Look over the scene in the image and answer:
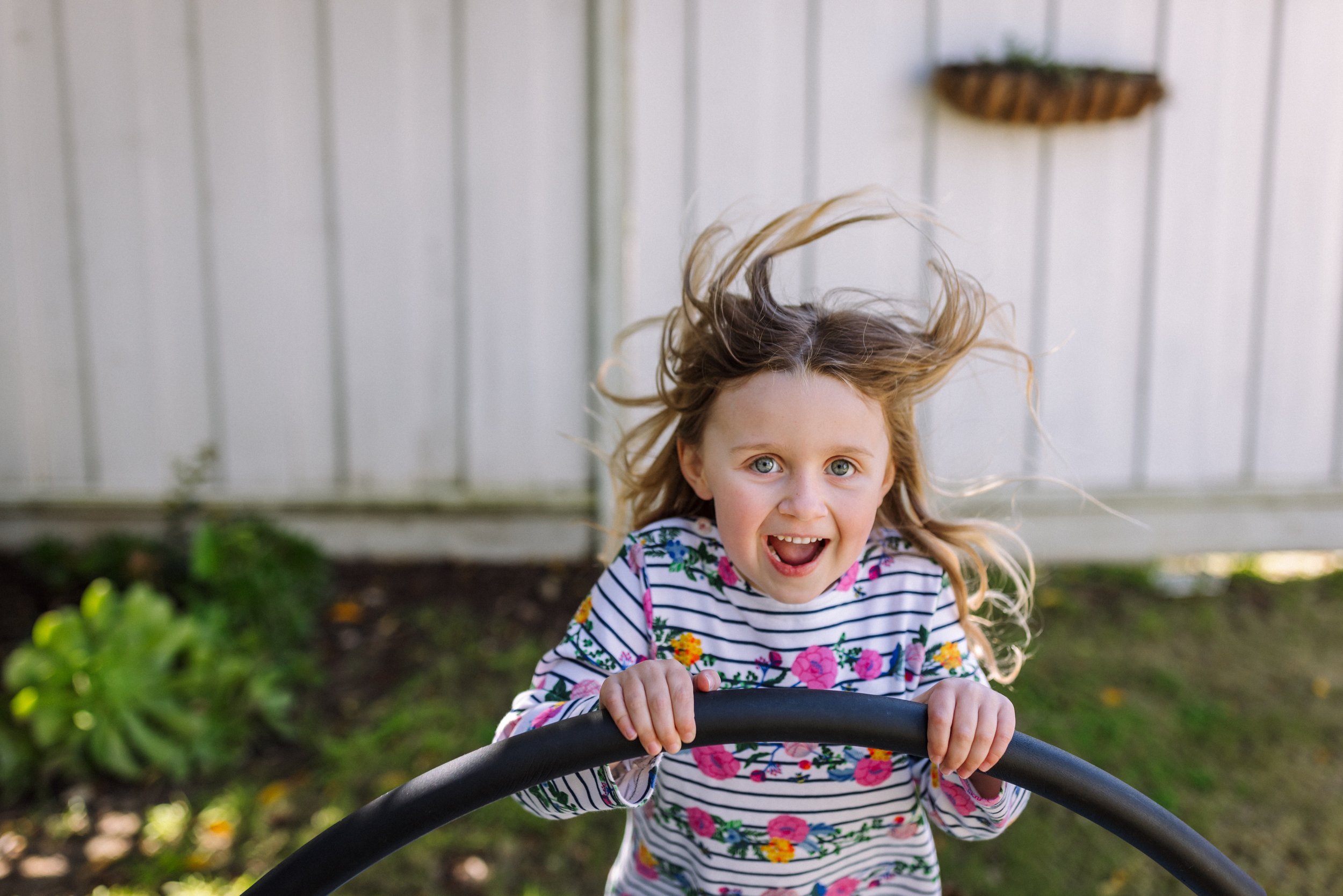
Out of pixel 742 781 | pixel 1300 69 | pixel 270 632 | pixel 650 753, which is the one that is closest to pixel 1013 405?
pixel 1300 69

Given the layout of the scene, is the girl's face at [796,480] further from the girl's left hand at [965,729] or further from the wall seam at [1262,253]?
the wall seam at [1262,253]

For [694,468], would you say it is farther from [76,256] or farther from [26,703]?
[76,256]

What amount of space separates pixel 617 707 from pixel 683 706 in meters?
0.06

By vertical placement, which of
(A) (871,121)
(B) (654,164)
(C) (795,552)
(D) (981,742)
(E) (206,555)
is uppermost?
(A) (871,121)

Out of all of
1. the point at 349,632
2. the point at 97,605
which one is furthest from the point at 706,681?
the point at 349,632

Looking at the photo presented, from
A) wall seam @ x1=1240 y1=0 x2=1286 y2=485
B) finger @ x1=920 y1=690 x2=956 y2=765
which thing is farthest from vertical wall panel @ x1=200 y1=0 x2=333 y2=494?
wall seam @ x1=1240 y1=0 x2=1286 y2=485

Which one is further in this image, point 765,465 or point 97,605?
point 97,605

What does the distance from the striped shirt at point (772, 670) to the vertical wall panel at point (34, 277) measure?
3.76 metres

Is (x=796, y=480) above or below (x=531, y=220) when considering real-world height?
below

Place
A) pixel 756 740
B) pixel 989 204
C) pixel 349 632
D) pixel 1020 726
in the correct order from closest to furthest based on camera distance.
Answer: pixel 756 740, pixel 1020 726, pixel 349 632, pixel 989 204

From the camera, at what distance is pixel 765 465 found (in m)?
1.21

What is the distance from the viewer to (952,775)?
3.77ft

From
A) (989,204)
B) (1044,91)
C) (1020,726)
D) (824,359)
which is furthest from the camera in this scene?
(989,204)

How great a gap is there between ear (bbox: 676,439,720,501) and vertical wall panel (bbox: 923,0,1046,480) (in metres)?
2.75
